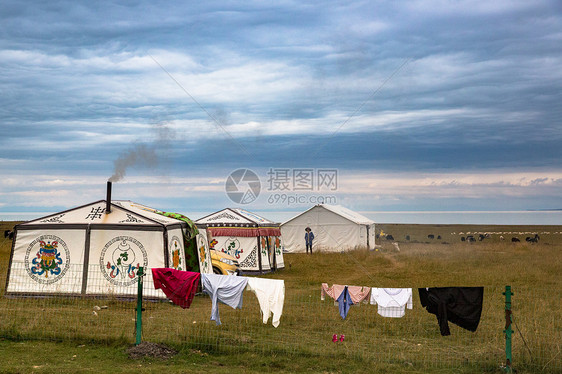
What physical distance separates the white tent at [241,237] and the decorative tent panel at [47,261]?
346 inches

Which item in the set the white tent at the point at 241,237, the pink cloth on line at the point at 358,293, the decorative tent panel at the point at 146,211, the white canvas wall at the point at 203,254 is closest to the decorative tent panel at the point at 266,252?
the white tent at the point at 241,237

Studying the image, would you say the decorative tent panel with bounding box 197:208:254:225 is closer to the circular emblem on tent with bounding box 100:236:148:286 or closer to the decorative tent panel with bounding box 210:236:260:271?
the decorative tent panel with bounding box 210:236:260:271

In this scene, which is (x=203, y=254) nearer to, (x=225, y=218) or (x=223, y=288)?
(x=225, y=218)

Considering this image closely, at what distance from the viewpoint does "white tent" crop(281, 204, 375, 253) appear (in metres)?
37.7

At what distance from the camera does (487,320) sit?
11828 millimetres

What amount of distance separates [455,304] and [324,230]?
29.5 meters

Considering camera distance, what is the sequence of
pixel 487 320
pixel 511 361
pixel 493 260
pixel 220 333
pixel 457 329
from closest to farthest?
pixel 511 361 < pixel 220 333 < pixel 457 329 < pixel 487 320 < pixel 493 260

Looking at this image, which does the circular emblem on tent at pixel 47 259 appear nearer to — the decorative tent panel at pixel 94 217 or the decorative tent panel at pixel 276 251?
the decorative tent panel at pixel 94 217

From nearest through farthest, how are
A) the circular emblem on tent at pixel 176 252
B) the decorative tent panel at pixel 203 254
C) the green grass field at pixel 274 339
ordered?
the green grass field at pixel 274 339 < the circular emblem on tent at pixel 176 252 < the decorative tent panel at pixel 203 254

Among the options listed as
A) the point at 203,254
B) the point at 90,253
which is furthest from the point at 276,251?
the point at 90,253

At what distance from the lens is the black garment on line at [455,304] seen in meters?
8.50

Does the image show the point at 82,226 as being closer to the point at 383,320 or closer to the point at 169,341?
the point at 169,341

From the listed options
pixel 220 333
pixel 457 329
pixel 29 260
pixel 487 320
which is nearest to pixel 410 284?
pixel 487 320

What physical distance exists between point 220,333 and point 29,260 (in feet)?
25.4
